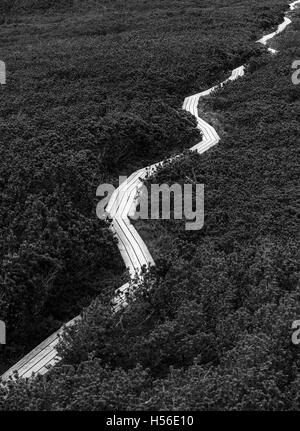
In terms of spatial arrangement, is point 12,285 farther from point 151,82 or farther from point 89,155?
point 151,82

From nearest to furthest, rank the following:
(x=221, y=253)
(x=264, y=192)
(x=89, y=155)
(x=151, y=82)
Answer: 1. (x=221, y=253)
2. (x=264, y=192)
3. (x=89, y=155)
4. (x=151, y=82)

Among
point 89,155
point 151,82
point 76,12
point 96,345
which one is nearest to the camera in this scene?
point 96,345

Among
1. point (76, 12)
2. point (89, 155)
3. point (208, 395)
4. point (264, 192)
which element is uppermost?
point (76, 12)

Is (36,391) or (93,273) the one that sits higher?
(93,273)

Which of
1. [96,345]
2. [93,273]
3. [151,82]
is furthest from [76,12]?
[96,345]

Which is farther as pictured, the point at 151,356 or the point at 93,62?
the point at 93,62

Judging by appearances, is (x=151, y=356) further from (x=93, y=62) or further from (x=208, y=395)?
(x=93, y=62)

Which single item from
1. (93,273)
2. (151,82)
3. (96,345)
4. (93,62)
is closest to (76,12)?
(93,62)
